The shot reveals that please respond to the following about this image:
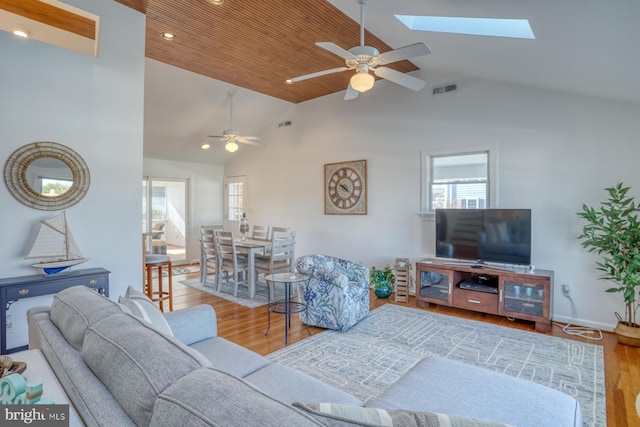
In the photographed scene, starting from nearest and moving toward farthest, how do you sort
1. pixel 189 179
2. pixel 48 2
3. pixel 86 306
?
pixel 86 306 < pixel 48 2 < pixel 189 179

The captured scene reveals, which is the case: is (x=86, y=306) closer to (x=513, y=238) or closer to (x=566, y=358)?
(x=566, y=358)

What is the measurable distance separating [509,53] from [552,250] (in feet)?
7.75

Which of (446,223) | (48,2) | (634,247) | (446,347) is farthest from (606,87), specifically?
(48,2)

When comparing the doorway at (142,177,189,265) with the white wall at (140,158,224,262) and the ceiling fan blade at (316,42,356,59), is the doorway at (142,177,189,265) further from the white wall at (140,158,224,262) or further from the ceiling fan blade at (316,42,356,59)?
the ceiling fan blade at (316,42,356,59)

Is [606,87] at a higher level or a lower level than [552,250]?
higher

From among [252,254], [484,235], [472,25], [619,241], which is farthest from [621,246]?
[252,254]

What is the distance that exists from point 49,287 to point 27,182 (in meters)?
0.94

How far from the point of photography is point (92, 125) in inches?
124

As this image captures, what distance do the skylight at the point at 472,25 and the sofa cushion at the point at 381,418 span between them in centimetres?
306

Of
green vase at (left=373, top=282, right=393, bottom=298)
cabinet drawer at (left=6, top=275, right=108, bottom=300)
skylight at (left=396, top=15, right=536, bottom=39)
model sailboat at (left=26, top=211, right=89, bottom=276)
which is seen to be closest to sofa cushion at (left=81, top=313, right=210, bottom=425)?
cabinet drawer at (left=6, top=275, right=108, bottom=300)

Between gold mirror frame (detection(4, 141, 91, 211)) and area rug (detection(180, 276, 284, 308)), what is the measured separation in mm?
2497

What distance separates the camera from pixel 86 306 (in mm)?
1439

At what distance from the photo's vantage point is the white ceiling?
2.24 meters

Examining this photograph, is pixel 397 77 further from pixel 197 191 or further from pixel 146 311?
pixel 197 191
